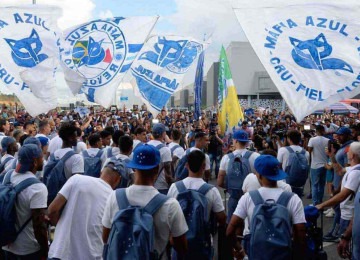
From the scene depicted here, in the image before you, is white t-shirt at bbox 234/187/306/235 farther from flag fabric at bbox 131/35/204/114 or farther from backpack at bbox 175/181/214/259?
flag fabric at bbox 131/35/204/114

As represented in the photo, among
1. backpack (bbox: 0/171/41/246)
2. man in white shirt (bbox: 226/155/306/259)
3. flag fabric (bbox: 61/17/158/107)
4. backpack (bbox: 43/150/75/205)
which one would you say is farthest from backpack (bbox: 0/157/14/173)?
flag fabric (bbox: 61/17/158/107)

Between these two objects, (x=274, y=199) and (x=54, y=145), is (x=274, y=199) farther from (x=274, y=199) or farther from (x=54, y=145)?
(x=54, y=145)

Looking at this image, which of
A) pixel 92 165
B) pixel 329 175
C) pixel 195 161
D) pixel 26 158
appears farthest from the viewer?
pixel 329 175

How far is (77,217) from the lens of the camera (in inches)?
132

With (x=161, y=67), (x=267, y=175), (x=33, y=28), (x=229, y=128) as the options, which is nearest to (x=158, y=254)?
(x=267, y=175)

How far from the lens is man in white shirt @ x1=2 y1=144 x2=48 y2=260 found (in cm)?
357

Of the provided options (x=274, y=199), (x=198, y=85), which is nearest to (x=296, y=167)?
(x=274, y=199)

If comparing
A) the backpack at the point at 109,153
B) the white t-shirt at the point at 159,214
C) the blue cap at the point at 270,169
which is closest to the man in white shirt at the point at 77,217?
the white t-shirt at the point at 159,214

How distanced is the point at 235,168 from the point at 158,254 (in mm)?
2769

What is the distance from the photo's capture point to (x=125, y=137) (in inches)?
226

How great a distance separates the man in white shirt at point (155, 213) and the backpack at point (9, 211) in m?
0.90

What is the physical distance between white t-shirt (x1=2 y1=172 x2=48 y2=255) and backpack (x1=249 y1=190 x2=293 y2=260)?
173 centimetres

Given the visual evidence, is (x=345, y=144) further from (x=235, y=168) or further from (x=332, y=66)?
(x=235, y=168)

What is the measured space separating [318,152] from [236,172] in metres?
3.43
